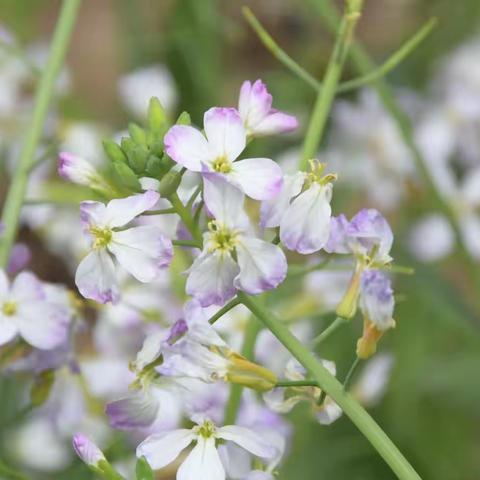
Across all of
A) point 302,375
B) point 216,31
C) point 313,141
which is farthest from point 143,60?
point 302,375

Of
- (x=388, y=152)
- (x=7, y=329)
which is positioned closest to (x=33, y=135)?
(x=7, y=329)

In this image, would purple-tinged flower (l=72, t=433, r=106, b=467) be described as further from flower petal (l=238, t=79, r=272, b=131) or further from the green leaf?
flower petal (l=238, t=79, r=272, b=131)

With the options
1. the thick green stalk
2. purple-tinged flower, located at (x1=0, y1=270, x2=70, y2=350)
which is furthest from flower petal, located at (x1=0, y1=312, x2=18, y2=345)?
the thick green stalk

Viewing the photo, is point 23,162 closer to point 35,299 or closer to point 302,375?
point 35,299

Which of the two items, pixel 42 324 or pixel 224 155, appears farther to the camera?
pixel 42 324

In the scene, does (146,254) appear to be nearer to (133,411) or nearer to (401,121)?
(133,411)

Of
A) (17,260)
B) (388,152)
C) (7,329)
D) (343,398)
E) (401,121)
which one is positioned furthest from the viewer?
(388,152)

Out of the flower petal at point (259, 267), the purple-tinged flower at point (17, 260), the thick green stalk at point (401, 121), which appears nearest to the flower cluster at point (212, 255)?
the flower petal at point (259, 267)
